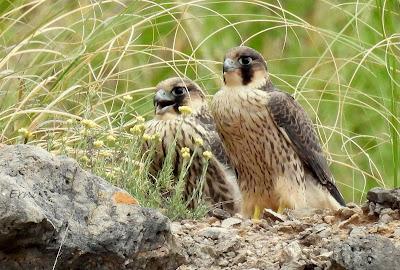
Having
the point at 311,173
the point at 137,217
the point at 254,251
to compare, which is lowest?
the point at 311,173

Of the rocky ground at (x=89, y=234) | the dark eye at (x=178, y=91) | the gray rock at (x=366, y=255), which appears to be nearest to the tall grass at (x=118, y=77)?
the dark eye at (x=178, y=91)

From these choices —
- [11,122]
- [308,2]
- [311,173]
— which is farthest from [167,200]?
[308,2]

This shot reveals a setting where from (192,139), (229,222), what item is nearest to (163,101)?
(192,139)

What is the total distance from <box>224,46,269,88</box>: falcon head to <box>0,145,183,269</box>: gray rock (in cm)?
235

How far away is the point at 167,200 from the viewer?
17.2ft

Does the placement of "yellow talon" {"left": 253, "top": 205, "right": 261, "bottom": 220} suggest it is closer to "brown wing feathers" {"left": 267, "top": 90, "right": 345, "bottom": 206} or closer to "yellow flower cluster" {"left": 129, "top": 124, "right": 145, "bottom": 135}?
"brown wing feathers" {"left": 267, "top": 90, "right": 345, "bottom": 206}

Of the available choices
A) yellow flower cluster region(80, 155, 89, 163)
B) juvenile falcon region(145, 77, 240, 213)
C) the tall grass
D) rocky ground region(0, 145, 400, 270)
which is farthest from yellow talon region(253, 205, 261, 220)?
rocky ground region(0, 145, 400, 270)

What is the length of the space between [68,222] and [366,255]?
833 mm

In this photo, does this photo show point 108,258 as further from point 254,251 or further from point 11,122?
point 11,122

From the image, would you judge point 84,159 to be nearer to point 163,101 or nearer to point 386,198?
point 386,198

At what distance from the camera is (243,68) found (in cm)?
638

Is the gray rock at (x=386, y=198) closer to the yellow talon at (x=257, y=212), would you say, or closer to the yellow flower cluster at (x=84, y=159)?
the yellow flower cluster at (x=84, y=159)

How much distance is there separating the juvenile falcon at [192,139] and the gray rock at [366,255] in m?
Result: 2.37

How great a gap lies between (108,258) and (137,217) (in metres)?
0.14
